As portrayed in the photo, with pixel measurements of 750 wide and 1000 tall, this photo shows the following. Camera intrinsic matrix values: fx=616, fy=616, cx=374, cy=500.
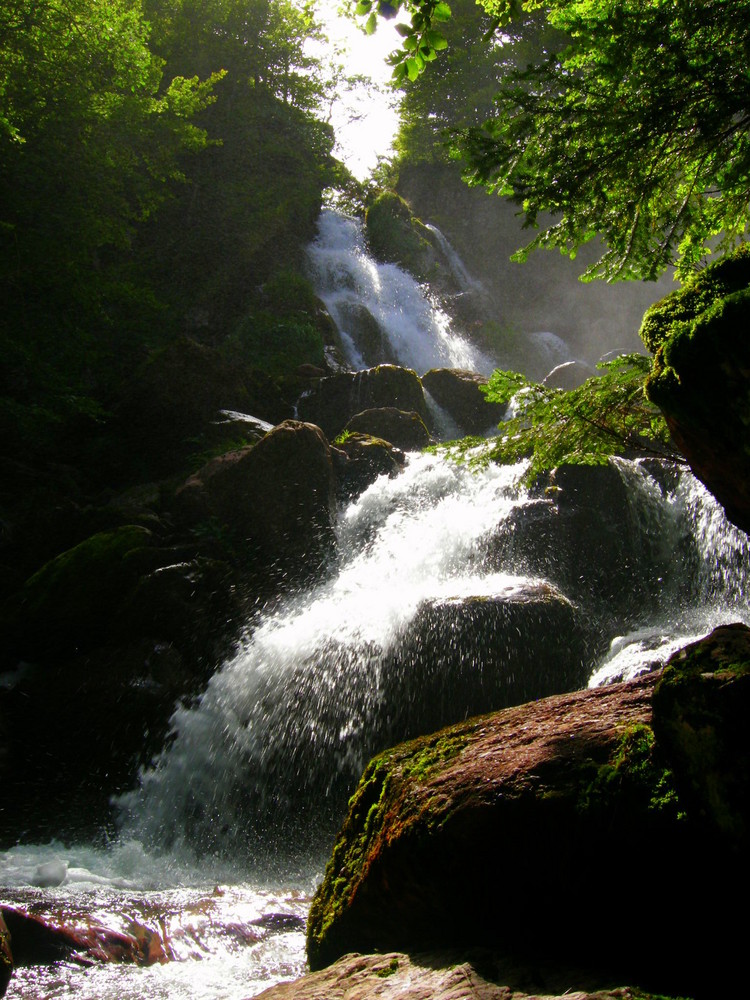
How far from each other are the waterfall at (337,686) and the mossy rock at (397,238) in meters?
21.2

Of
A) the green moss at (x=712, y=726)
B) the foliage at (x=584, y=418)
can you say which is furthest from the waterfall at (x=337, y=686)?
the green moss at (x=712, y=726)

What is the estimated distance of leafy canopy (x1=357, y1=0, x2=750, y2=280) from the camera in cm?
400

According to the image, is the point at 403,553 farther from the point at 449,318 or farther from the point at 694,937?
the point at 449,318

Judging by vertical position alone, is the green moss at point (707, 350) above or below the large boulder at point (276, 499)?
below

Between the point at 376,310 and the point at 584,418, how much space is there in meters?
21.1

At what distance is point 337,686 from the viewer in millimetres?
8172

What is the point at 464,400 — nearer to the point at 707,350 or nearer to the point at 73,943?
the point at 707,350

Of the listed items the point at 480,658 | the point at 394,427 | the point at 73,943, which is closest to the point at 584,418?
the point at 480,658

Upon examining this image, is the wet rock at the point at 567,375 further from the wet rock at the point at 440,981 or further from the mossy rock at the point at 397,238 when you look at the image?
the wet rock at the point at 440,981

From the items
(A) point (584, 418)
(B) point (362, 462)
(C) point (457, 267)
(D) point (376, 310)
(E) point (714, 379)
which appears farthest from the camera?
(C) point (457, 267)

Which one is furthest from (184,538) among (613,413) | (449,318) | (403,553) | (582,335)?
(582,335)

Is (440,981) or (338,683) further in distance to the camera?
(338,683)

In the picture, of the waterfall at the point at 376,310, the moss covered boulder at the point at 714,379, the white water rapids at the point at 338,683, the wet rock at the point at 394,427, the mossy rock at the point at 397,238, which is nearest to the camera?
the moss covered boulder at the point at 714,379

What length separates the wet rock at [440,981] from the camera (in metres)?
2.20
